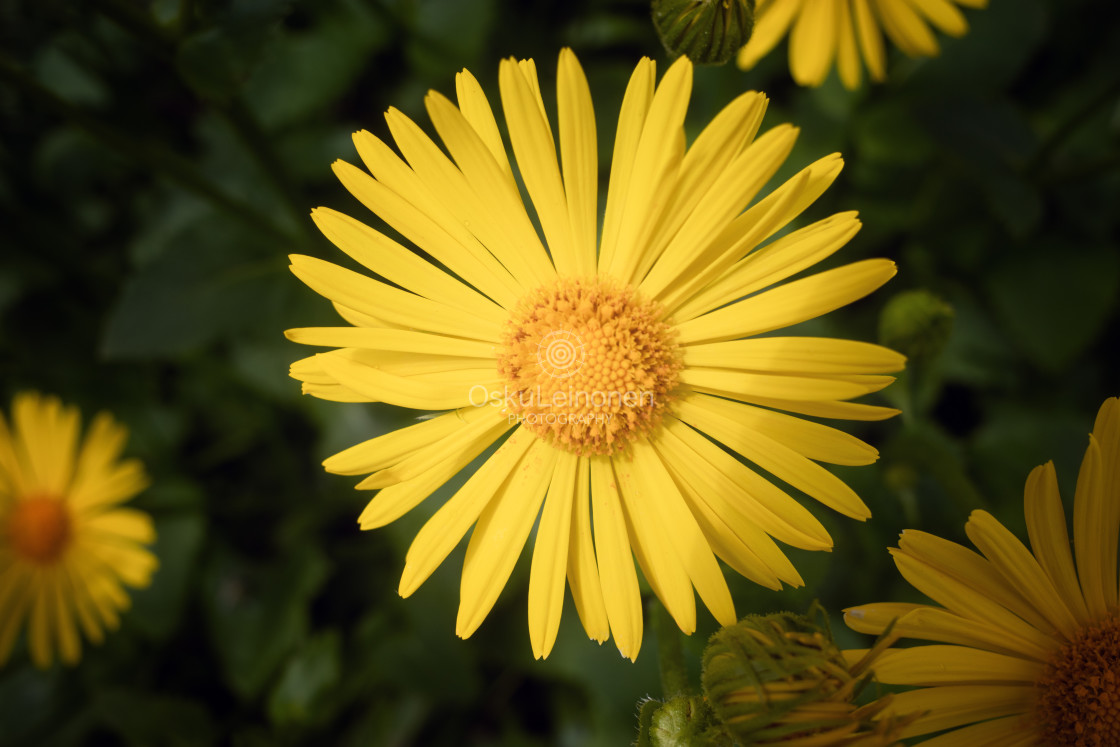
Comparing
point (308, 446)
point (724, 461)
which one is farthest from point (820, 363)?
point (308, 446)

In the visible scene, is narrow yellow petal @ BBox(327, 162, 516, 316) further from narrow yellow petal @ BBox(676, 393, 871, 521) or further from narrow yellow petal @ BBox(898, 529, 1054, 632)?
narrow yellow petal @ BBox(898, 529, 1054, 632)

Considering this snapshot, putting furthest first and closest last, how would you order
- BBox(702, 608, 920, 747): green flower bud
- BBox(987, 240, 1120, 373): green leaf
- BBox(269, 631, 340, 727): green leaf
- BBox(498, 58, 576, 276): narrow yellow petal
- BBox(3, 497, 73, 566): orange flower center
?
1. BBox(3, 497, 73, 566): orange flower center
2. BBox(987, 240, 1120, 373): green leaf
3. BBox(269, 631, 340, 727): green leaf
4. BBox(498, 58, 576, 276): narrow yellow petal
5. BBox(702, 608, 920, 747): green flower bud

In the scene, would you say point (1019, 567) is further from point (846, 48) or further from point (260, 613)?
point (260, 613)

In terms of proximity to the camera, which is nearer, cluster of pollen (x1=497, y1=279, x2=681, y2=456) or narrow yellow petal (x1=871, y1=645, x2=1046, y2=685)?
narrow yellow petal (x1=871, y1=645, x2=1046, y2=685)

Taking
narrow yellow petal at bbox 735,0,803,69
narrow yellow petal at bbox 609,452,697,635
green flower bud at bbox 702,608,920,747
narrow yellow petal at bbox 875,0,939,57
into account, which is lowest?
green flower bud at bbox 702,608,920,747

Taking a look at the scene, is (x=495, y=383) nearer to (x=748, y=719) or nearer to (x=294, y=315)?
(x=748, y=719)

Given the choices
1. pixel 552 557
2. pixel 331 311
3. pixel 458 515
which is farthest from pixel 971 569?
pixel 331 311

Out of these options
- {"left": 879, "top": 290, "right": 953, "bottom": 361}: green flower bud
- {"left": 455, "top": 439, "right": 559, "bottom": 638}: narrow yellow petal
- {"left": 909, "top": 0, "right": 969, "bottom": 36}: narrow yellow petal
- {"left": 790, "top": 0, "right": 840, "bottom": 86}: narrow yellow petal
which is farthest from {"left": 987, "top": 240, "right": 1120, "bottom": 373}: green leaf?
{"left": 455, "top": 439, "right": 559, "bottom": 638}: narrow yellow petal

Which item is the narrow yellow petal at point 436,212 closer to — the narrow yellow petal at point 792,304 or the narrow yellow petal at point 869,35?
the narrow yellow petal at point 792,304
